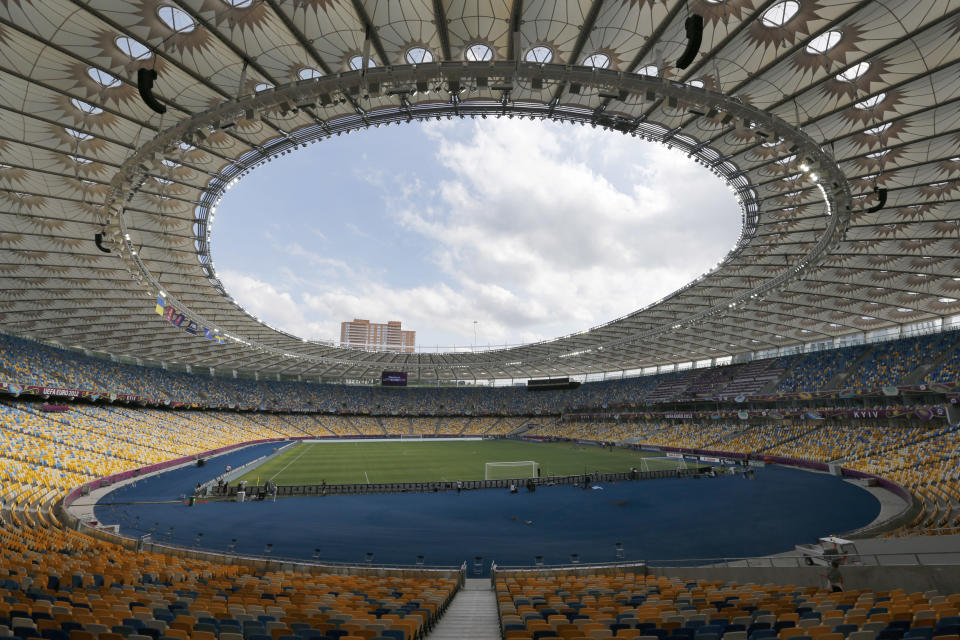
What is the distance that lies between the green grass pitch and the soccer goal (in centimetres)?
95

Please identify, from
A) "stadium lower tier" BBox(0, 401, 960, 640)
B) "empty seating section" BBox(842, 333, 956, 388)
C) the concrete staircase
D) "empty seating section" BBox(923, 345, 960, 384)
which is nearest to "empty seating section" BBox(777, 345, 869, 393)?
"empty seating section" BBox(842, 333, 956, 388)

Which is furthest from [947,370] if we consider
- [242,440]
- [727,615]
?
[242,440]

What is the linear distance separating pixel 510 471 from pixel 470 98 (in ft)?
110

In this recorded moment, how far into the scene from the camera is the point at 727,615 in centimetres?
805

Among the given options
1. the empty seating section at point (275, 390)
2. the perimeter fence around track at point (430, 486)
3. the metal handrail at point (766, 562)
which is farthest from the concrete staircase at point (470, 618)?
the empty seating section at point (275, 390)

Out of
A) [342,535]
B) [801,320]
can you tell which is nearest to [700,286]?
[801,320]

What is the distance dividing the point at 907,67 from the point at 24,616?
82.3 ft

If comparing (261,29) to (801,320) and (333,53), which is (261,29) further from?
(801,320)

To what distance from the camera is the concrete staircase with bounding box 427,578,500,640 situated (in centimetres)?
967

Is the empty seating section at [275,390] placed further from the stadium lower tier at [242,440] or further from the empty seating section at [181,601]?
the empty seating section at [181,601]

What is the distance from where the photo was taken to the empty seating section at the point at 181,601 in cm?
620

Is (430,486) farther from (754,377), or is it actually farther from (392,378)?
(754,377)

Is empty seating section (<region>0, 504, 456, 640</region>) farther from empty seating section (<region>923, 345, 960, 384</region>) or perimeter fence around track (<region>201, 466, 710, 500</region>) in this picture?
empty seating section (<region>923, 345, 960, 384</region>)

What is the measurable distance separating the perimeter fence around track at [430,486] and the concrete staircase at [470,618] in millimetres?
20832
